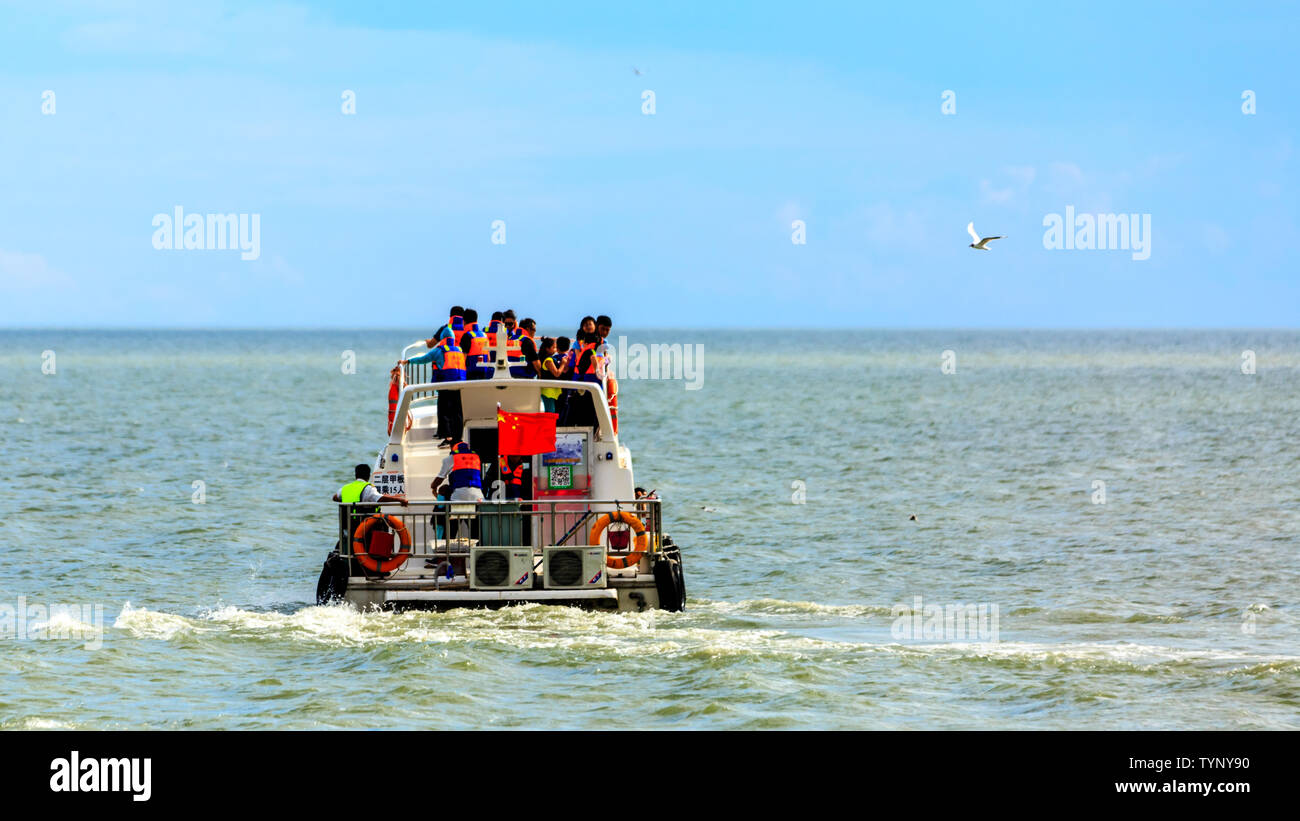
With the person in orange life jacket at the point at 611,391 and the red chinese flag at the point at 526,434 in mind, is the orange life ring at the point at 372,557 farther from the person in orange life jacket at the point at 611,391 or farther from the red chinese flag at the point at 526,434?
the person in orange life jacket at the point at 611,391

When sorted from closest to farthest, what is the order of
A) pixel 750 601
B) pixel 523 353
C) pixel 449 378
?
pixel 449 378, pixel 750 601, pixel 523 353

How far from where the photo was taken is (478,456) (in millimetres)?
17984

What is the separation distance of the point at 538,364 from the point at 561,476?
1.41 metres

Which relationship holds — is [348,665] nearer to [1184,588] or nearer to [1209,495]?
[1184,588]

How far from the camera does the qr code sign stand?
60.0ft

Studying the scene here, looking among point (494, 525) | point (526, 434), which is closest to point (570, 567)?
point (494, 525)

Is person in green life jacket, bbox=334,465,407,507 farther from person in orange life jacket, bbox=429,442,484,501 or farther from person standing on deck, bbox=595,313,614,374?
person standing on deck, bbox=595,313,614,374
